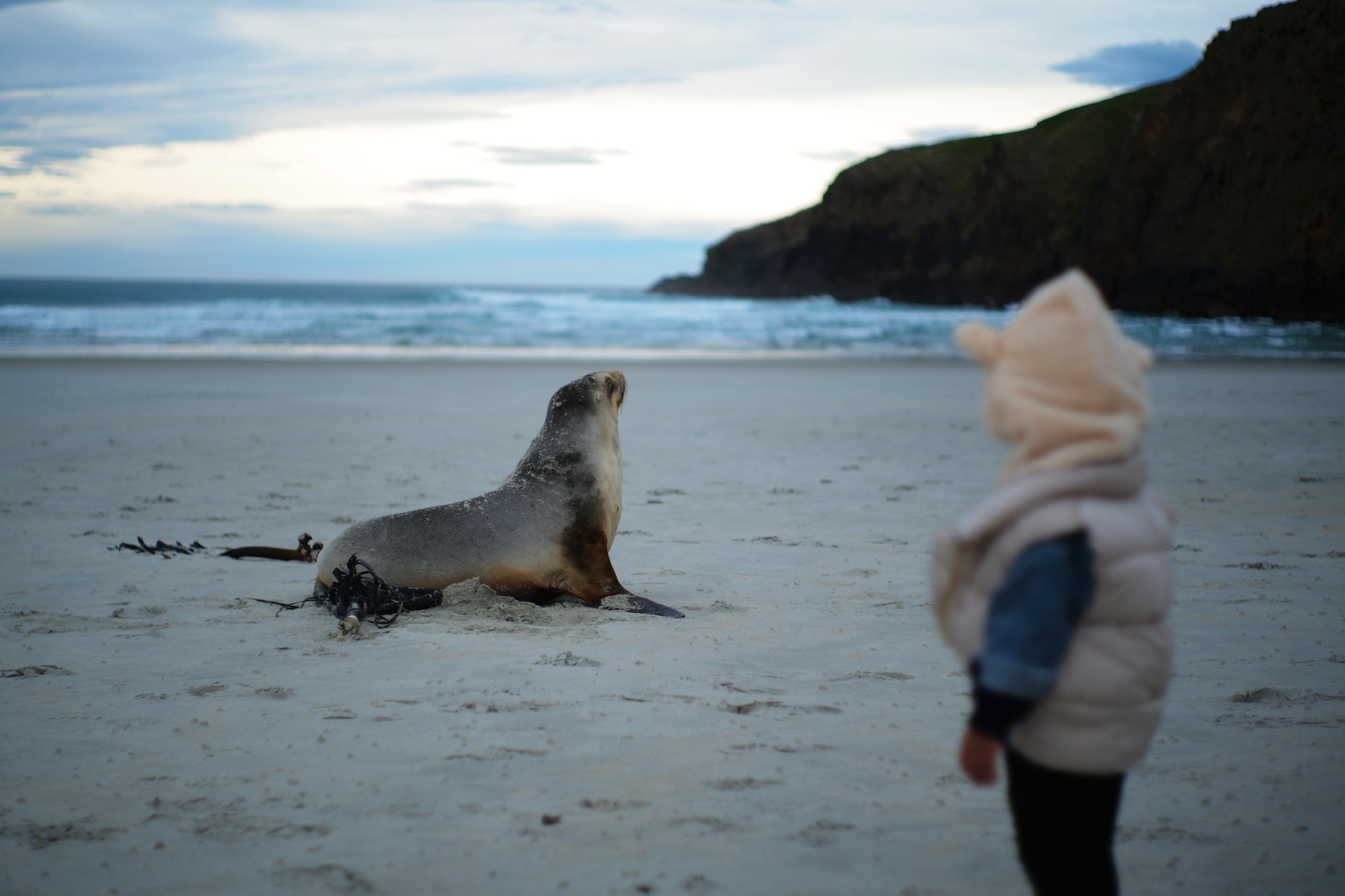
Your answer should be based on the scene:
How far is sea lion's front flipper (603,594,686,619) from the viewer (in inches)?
172

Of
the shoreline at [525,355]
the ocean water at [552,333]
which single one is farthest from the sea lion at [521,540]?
the ocean water at [552,333]

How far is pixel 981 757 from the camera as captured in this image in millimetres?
1587

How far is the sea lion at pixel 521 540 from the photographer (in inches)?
175

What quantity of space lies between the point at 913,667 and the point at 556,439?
6.56 feet

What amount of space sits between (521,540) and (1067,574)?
10.4 feet

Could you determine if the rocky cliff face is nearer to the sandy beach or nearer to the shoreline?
the shoreline

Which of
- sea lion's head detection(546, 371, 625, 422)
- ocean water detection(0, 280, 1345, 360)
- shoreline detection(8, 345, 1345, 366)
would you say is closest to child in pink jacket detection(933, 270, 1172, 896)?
sea lion's head detection(546, 371, 625, 422)

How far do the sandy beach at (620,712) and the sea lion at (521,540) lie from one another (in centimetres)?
17

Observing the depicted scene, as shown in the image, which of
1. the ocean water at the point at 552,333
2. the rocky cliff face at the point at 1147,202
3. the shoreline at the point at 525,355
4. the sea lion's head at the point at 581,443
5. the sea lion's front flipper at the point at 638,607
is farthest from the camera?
the rocky cliff face at the point at 1147,202

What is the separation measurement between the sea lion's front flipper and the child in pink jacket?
269cm

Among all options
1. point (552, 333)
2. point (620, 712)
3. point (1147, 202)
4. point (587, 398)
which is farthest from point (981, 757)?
point (1147, 202)

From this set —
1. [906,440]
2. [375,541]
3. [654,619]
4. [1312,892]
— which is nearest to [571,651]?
[654,619]

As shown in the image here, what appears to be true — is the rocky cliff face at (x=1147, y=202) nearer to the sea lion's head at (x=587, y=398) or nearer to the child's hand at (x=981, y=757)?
the sea lion's head at (x=587, y=398)

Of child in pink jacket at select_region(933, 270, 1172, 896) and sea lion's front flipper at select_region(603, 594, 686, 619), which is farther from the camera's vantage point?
sea lion's front flipper at select_region(603, 594, 686, 619)
